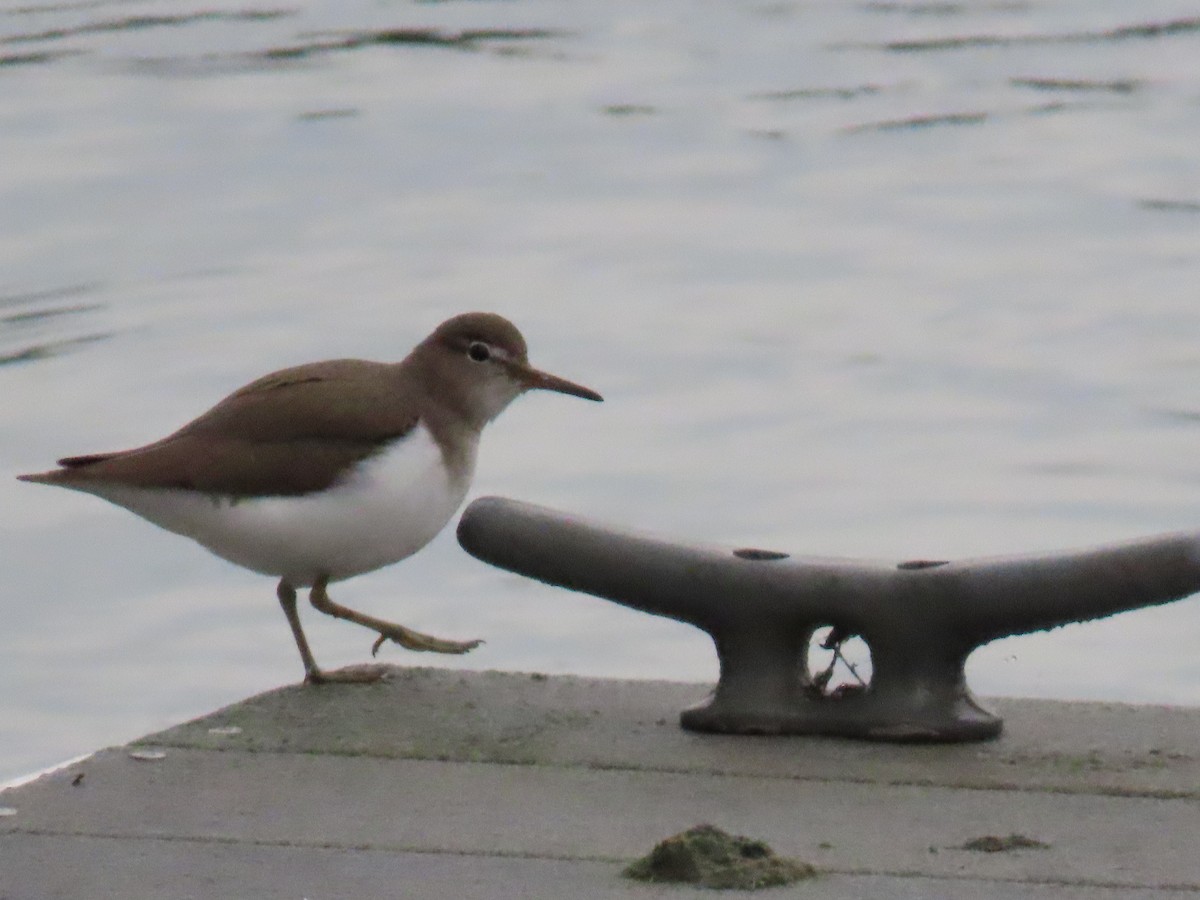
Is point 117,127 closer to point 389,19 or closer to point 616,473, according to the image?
point 389,19

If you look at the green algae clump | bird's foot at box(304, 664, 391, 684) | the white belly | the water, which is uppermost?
the green algae clump

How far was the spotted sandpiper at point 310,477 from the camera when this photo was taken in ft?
23.9

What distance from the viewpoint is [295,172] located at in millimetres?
20797

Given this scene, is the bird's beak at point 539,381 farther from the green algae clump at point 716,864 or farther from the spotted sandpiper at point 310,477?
the green algae clump at point 716,864

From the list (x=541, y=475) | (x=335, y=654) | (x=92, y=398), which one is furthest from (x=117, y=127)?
(x=335, y=654)

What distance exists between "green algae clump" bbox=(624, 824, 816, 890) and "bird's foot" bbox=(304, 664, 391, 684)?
1.64m

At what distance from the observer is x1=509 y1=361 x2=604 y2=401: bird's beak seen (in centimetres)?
806

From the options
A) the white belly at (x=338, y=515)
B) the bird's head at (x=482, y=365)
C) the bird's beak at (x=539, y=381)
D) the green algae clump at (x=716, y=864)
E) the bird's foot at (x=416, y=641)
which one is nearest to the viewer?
the green algae clump at (x=716, y=864)

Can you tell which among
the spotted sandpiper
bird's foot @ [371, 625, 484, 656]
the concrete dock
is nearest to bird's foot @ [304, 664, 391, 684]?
the concrete dock

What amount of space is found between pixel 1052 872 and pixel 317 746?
5.50ft

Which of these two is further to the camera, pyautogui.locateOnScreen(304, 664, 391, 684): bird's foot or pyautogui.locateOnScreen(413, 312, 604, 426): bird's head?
pyautogui.locateOnScreen(413, 312, 604, 426): bird's head

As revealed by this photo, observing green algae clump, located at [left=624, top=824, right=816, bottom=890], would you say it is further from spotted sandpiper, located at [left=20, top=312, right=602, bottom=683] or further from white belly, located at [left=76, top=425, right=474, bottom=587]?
white belly, located at [left=76, top=425, right=474, bottom=587]

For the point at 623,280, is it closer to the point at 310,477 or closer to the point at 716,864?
the point at 310,477

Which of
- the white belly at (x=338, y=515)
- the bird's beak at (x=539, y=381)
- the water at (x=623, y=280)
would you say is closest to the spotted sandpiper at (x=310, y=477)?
the white belly at (x=338, y=515)
